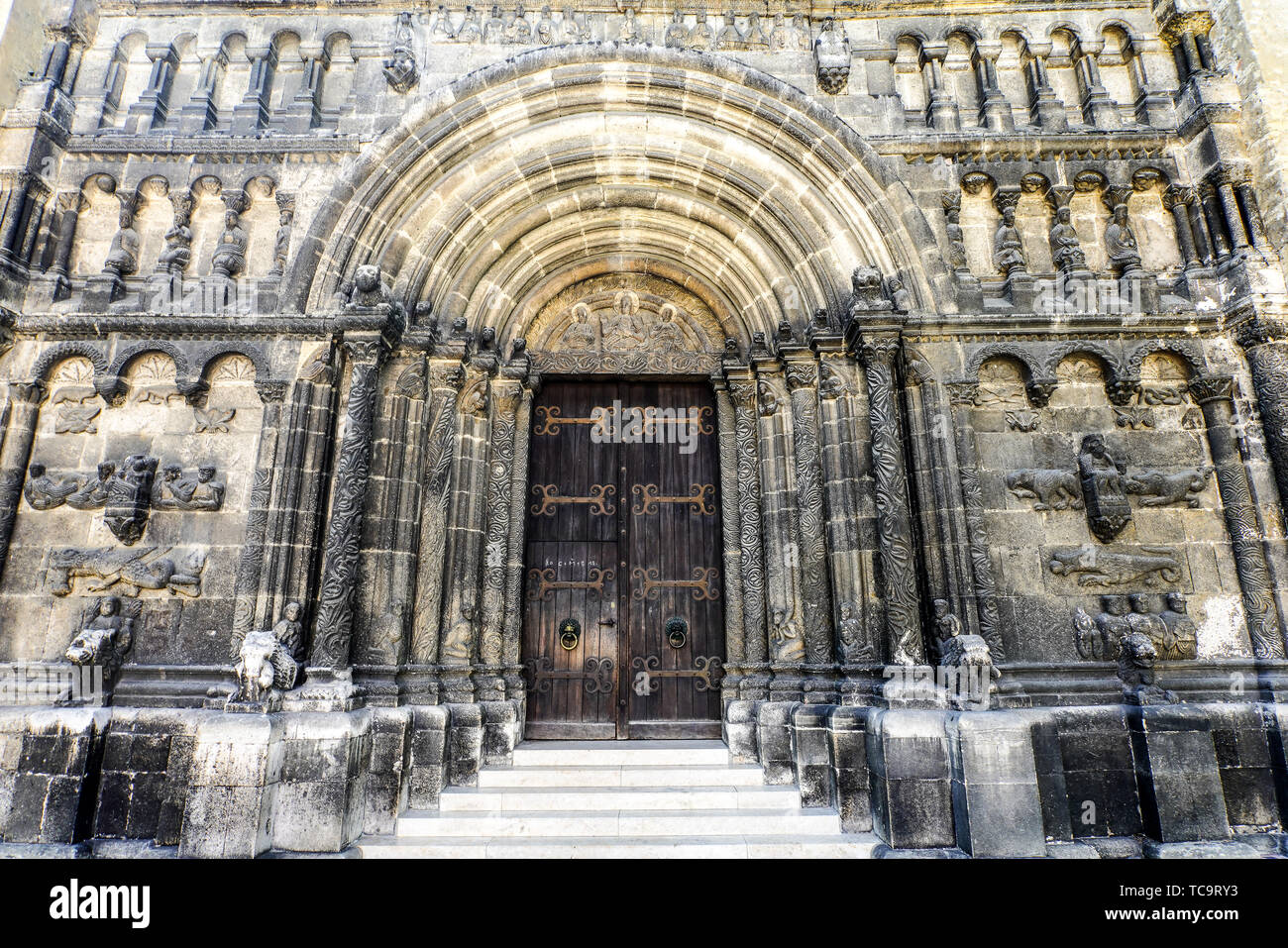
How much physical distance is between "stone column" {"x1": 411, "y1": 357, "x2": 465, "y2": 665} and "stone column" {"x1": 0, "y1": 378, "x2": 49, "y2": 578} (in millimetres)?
3205

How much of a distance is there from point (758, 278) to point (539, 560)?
3.40 m

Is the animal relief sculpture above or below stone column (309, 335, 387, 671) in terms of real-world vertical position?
below

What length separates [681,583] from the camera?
608cm

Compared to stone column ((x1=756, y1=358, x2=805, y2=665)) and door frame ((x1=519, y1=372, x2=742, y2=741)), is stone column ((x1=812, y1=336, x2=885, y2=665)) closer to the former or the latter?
stone column ((x1=756, y1=358, x2=805, y2=665))

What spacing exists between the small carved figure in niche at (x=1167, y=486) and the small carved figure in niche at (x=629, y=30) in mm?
5842

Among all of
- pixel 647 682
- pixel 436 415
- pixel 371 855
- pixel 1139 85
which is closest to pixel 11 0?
pixel 436 415

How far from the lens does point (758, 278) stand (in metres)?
6.16

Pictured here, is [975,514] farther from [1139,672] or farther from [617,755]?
[617,755]

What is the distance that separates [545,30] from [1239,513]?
7.34 metres

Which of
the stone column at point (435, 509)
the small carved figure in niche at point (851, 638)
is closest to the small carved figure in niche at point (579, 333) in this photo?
the stone column at point (435, 509)

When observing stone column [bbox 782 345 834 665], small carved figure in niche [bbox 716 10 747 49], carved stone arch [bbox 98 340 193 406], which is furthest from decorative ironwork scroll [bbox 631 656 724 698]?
small carved figure in niche [bbox 716 10 747 49]

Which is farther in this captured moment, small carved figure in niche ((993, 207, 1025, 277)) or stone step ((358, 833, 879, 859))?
small carved figure in niche ((993, 207, 1025, 277))

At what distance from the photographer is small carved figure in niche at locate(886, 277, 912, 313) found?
5.39m

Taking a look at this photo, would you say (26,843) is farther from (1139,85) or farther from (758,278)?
(1139,85)
